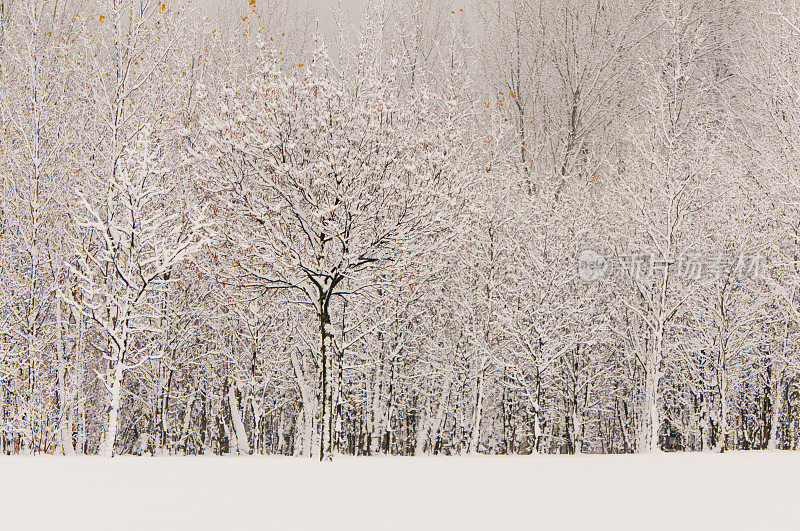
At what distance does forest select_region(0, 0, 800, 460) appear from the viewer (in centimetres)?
1473

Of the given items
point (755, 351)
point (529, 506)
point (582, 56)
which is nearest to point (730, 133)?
point (582, 56)

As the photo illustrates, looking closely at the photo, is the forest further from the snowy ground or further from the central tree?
the snowy ground

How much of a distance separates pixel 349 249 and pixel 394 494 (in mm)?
5620

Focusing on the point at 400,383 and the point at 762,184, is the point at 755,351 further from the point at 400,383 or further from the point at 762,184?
the point at 400,383

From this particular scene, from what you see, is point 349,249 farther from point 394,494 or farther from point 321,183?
point 394,494

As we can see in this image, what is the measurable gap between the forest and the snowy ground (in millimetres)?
2422

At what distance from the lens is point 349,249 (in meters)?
14.7

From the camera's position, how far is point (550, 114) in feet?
97.0

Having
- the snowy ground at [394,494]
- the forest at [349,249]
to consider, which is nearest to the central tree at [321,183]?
the forest at [349,249]

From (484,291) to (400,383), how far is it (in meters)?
3.56

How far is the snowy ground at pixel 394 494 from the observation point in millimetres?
8398

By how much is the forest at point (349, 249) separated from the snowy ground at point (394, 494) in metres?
2.42

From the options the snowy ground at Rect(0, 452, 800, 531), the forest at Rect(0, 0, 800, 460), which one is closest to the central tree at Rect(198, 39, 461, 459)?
the forest at Rect(0, 0, 800, 460)

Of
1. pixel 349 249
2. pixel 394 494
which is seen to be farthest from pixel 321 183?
pixel 394 494
